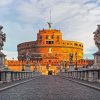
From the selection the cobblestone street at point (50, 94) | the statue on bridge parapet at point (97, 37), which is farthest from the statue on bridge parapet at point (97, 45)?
the cobblestone street at point (50, 94)

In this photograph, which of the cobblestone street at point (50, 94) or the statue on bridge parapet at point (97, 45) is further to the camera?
the statue on bridge parapet at point (97, 45)

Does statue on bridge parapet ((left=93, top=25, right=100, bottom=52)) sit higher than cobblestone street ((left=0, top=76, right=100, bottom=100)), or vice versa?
statue on bridge parapet ((left=93, top=25, right=100, bottom=52))

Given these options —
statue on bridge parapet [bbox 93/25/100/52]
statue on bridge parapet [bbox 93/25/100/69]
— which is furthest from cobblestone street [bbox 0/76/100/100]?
statue on bridge parapet [bbox 93/25/100/52]

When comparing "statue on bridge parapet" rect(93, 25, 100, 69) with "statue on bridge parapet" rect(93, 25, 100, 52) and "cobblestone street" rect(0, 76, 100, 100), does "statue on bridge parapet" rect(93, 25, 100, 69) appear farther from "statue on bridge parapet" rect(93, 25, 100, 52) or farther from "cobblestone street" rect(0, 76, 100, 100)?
"cobblestone street" rect(0, 76, 100, 100)

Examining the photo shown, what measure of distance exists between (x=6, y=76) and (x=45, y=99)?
2105 centimetres

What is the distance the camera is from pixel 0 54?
127 ft

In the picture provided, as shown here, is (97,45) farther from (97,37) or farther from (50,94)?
(50,94)

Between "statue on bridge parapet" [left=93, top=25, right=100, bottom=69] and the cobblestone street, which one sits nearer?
the cobblestone street

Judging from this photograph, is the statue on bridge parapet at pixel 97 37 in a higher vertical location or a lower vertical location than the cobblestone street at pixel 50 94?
higher

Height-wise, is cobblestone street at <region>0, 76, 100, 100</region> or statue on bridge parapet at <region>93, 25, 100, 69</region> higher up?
statue on bridge parapet at <region>93, 25, 100, 69</region>

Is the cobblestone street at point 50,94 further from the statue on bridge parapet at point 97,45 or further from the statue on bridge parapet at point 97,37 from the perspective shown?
the statue on bridge parapet at point 97,37

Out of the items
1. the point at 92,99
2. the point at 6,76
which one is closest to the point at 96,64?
the point at 6,76

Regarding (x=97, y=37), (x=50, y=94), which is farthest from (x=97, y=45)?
(x=50, y=94)

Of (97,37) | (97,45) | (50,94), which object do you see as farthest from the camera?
(97,45)
